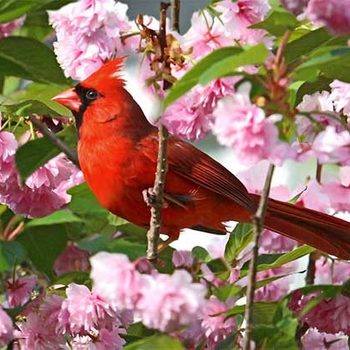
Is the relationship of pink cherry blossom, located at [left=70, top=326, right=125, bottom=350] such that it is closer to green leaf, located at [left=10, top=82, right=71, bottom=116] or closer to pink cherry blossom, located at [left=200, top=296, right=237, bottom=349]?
pink cherry blossom, located at [left=200, top=296, right=237, bottom=349]

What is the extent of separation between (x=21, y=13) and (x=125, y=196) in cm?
60

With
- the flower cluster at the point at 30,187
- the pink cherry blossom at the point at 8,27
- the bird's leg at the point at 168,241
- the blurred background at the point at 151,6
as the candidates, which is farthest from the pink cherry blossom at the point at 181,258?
the blurred background at the point at 151,6

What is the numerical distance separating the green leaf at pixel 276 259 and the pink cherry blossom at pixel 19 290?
381 mm

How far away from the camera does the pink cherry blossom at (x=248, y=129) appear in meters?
1.41

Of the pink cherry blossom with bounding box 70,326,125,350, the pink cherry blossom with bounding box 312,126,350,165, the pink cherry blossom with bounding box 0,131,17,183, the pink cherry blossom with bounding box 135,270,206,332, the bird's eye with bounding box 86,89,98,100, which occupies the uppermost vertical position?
the bird's eye with bounding box 86,89,98,100

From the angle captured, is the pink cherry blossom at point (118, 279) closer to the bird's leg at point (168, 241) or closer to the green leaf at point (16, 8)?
the green leaf at point (16, 8)

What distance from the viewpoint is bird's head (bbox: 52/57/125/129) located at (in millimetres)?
2236

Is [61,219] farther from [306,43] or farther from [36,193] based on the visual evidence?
[36,193]

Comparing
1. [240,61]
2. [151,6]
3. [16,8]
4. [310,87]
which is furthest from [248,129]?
[151,6]

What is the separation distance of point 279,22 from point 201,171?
0.65m

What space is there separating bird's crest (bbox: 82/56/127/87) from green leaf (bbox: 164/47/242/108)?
0.70 m

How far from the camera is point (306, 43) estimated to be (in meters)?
1.77

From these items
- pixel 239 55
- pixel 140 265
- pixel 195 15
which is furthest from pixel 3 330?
pixel 195 15

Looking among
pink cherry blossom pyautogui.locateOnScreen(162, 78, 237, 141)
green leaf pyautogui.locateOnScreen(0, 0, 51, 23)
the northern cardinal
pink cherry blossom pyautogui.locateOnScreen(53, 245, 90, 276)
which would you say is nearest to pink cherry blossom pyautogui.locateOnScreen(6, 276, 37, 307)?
pink cherry blossom pyautogui.locateOnScreen(53, 245, 90, 276)
